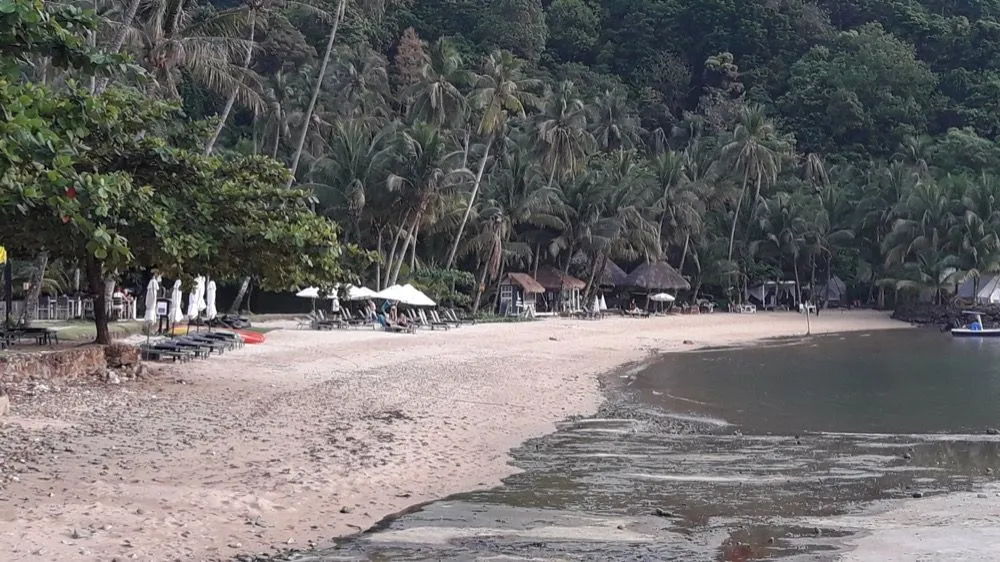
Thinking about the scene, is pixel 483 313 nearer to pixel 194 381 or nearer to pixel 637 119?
pixel 194 381

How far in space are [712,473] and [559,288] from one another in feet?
125

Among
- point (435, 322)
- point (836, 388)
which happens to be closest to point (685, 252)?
point (435, 322)

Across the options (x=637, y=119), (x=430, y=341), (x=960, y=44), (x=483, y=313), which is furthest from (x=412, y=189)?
(x=960, y=44)

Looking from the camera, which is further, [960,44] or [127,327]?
[960,44]

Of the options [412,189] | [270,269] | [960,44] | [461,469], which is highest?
[960,44]

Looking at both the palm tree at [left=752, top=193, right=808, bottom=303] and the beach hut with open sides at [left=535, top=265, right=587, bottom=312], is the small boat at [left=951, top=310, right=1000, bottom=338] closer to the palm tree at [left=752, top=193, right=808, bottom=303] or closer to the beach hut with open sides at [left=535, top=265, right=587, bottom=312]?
the palm tree at [left=752, top=193, right=808, bottom=303]

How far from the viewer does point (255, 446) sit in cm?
1099

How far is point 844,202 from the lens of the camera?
205 ft

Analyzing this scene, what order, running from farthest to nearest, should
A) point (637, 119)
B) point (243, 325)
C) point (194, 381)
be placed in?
point (637, 119) < point (243, 325) < point (194, 381)

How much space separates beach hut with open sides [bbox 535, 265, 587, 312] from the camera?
49.2 meters

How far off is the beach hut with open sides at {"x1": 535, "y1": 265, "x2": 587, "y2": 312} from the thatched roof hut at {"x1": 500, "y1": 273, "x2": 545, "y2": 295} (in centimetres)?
188

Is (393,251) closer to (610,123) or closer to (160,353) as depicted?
(160,353)

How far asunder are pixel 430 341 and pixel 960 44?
6250 cm

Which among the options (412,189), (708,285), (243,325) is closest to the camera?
(243,325)
